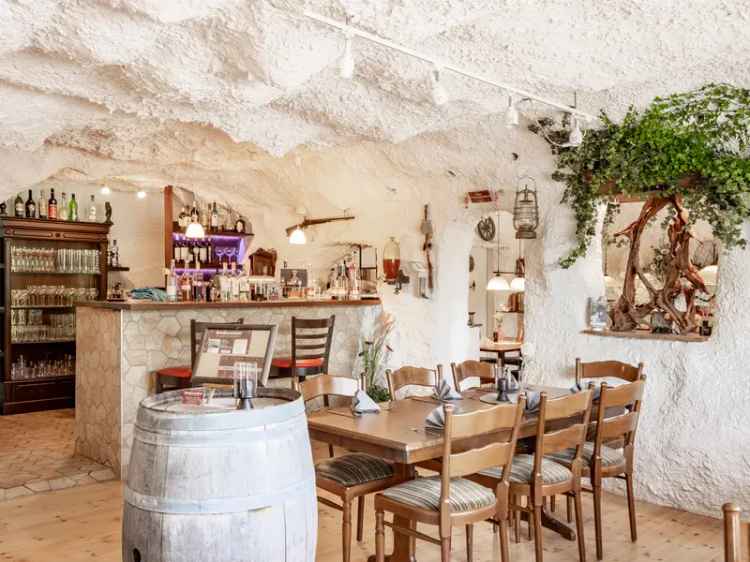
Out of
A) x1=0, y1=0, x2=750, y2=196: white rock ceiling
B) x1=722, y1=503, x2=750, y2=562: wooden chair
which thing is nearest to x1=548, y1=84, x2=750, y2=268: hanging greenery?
A: x1=0, y1=0, x2=750, y2=196: white rock ceiling

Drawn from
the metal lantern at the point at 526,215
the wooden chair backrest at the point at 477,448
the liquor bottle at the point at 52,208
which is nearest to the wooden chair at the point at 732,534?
the wooden chair backrest at the point at 477,448

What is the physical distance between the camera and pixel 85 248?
24.8ft

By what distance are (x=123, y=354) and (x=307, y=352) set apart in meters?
1.34

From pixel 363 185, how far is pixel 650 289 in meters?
2.64

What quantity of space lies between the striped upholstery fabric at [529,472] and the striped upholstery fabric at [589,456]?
6.7 inches

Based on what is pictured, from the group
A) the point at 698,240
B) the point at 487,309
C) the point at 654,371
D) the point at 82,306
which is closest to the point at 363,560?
the point at 654,371

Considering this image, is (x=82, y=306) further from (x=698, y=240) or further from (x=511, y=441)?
(x=698, y=240)

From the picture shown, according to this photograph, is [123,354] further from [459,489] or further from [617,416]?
[617,416]

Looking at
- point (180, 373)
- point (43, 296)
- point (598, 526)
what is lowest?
point (598, 526)

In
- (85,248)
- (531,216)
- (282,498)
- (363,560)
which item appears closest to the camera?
(282,498)

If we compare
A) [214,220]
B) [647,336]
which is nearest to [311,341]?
[647,336]

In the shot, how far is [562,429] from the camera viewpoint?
3412 mm

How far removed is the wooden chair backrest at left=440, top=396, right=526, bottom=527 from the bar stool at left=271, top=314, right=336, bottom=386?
2.42 metres

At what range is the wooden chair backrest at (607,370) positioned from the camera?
13.8 ft
